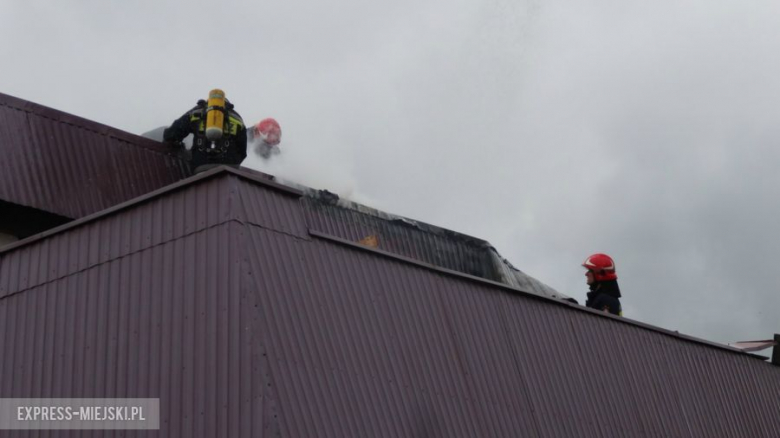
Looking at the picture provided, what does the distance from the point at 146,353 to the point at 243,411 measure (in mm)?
1392

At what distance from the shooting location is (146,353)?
33.2 ft

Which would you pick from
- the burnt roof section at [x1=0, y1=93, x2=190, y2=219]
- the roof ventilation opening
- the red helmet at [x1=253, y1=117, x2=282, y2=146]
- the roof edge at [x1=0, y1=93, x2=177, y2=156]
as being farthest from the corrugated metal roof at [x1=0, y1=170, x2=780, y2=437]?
the red helmet at [x1=253, y1=117, x2=282, y2=146]

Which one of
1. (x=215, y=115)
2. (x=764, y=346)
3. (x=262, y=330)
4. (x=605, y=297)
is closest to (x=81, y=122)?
(x=215, y=115)

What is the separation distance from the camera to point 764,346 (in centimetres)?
1856

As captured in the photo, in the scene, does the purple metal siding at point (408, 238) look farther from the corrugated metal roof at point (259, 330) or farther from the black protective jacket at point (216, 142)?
the corrugated metal roof at point (259, 330)

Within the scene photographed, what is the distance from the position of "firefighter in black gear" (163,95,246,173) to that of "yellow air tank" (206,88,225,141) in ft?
0.14

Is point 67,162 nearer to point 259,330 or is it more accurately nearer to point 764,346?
point 259,330

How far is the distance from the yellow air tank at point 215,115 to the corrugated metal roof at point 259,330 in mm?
3603

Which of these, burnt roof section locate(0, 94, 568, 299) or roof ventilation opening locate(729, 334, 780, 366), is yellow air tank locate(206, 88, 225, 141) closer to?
burnt roof section locate(0, 94, 568, 299)

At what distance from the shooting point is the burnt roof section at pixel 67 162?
544 inches

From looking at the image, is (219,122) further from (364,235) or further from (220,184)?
(220,184)

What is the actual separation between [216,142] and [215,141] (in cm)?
4

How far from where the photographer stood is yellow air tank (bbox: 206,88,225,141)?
14443 millimetres

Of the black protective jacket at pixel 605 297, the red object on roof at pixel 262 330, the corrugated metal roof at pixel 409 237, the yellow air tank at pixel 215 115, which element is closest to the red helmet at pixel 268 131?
the corrugated metal roof at pixel 409 237
